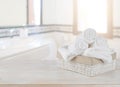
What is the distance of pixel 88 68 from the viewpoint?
864 millimetres

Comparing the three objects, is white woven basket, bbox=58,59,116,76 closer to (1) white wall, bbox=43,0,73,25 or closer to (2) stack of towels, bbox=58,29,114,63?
(2) stack of towels, bbox=58,29,114,63

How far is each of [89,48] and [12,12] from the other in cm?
182

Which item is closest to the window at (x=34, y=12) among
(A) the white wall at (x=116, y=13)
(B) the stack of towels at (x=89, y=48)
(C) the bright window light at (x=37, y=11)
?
(C) the bright window light at (x=37, y=11)

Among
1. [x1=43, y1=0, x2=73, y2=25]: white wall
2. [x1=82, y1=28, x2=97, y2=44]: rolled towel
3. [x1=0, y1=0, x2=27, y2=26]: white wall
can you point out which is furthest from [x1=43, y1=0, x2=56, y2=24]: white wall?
[x1=82, y1=28, x2=97, y2=44]: rolled towel

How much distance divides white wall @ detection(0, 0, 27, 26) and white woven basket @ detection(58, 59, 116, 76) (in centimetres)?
156

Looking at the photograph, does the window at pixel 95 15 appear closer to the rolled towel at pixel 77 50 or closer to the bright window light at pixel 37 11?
the bright window light at pixel 37 11

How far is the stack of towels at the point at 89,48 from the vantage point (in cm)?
90

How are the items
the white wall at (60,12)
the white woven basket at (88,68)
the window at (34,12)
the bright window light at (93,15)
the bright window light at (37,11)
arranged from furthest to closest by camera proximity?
the white wall at (60,12) < the bright window light at (93,15) < the bright window light at (37,11) < the window at (34,12) < the white woven basket at (88,68)

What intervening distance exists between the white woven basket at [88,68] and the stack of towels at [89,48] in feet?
0.11

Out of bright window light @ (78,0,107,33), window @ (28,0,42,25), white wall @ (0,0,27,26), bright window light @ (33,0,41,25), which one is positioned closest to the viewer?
white wall @ (0,0,27,26)

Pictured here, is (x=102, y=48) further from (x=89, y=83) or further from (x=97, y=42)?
(x=89, y=83)

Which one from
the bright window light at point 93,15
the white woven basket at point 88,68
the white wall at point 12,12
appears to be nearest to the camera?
the white woven basket at point 88,68

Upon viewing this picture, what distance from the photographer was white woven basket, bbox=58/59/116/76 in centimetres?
87

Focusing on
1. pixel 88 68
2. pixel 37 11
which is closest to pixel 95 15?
pixel 37 11
